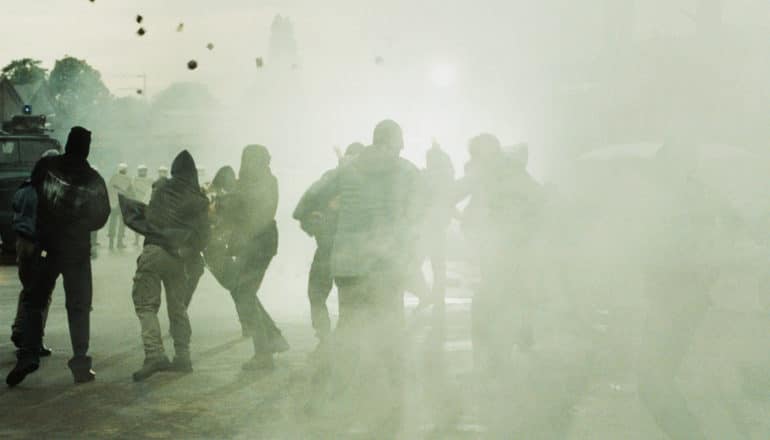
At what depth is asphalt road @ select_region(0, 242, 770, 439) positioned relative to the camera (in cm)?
772

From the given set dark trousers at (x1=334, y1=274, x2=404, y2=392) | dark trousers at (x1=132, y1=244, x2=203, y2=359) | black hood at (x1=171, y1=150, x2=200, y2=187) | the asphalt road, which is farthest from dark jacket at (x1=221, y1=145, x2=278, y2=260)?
dark trousers at (x1=334, y1=274, x2=404, y2=392)

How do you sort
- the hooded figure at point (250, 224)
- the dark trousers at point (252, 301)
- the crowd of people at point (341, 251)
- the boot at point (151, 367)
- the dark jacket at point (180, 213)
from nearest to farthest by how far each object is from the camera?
the crowd of people at point (341, 251), the boot at point (151, 367), the dark jacket at point (180, 213), the dark trousers at point (252, 301), the hooded figure at point (250, 224)

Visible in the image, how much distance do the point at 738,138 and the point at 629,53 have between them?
207 inches

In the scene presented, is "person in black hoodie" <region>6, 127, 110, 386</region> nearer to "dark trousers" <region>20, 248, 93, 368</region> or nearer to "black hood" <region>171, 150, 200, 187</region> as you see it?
"dark trousers" <region>20, 248, 93, 368</region>

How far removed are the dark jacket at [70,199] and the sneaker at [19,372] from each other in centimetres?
88

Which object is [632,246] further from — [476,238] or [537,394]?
[537,394]

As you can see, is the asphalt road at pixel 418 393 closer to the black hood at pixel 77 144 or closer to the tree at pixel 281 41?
the black hood at pixel 77 144

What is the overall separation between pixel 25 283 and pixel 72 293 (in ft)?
3.18

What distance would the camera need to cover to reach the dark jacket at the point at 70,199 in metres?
9.65

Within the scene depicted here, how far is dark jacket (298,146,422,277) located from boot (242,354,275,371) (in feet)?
7.43

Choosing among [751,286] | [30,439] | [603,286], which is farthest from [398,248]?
[751,286]

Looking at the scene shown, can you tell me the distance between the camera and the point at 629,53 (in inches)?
1626

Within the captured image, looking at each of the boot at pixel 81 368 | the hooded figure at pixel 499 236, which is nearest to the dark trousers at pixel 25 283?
the boot at pixel 81 368

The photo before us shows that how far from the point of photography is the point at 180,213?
1032 centimetres
